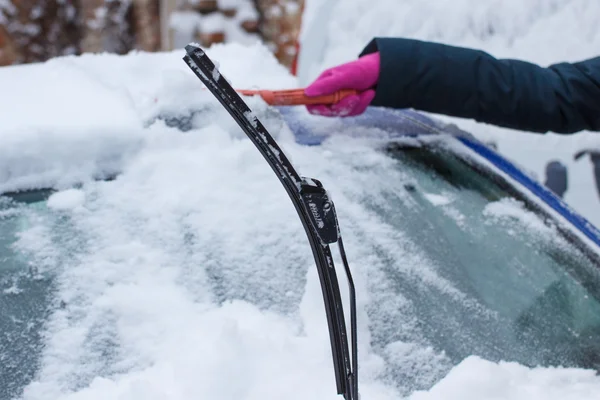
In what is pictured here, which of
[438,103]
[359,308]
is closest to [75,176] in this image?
[359,308]

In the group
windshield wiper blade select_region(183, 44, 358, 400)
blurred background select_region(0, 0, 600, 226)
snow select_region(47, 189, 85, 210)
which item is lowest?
blurred background select_region(0, 0, 600, 226)

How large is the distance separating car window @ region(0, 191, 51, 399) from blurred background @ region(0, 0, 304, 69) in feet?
19.7

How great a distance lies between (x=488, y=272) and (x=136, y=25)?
7.59 metres

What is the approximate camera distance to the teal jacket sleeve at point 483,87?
5.72 feet

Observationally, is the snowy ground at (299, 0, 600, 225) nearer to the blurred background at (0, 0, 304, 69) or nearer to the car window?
the car window

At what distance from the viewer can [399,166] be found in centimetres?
157

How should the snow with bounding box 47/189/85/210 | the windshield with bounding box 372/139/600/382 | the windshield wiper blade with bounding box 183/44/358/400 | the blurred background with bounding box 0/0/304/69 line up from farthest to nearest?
the blurred background with bounding box 0/0/304/69 < the snow with bounding box 47/189/85/210 < the windshield with bounding box 372/139/600/382 < the windshield wiper blade with bounding box 183/44/358/400

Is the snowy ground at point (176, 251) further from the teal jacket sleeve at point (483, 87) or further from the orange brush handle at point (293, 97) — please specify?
the teal jacket sleeve at point (483, 87)

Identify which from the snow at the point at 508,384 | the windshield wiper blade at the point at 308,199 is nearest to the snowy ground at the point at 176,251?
the snow at the point at 508,384

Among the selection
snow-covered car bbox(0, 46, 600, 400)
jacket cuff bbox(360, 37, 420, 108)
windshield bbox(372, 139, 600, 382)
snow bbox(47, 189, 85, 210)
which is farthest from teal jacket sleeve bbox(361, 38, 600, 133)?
snow bbox(47, 189, 85, 210)

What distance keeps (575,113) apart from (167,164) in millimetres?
1192

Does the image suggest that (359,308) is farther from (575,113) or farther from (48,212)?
(575,113)

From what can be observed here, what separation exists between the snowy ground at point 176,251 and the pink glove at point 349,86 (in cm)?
16

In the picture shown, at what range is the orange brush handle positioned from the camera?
1620 mm
